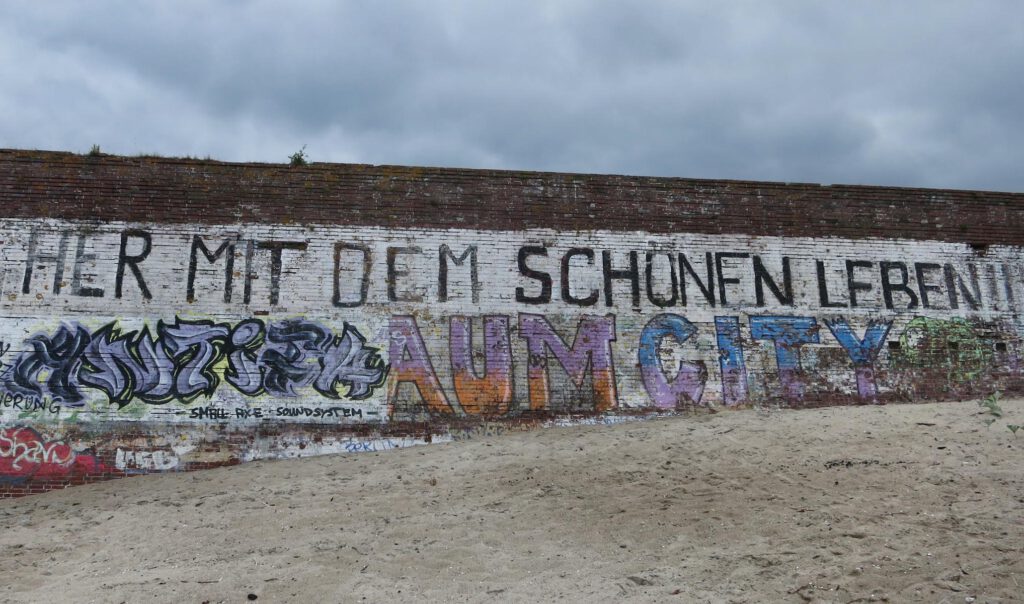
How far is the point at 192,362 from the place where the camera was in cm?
1054

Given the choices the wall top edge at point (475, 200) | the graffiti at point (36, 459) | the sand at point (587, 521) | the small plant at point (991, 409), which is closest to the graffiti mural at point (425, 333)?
the graffiti at point (36, 459)

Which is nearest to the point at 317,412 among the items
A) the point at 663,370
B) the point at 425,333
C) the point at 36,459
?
the point at 425,333

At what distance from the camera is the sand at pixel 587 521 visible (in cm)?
676

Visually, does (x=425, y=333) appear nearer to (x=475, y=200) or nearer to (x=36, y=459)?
(x=475, y=200)

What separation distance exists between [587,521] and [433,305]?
4.14m

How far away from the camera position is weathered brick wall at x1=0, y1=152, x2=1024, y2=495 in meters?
10.4

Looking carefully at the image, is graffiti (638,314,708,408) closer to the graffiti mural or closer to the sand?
the graffiti mural

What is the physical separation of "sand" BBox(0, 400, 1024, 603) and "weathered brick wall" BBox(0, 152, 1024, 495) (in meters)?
0.68

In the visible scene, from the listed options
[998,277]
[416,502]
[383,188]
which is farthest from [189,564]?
[998,277]

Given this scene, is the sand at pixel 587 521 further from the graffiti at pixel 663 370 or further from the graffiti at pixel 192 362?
the graffiti at pixel 192 362

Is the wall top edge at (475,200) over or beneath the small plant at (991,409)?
over

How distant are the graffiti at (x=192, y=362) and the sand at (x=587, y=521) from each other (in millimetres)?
1091

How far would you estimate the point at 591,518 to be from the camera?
8.16m

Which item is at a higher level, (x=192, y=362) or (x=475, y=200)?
(x=475, y=200)
